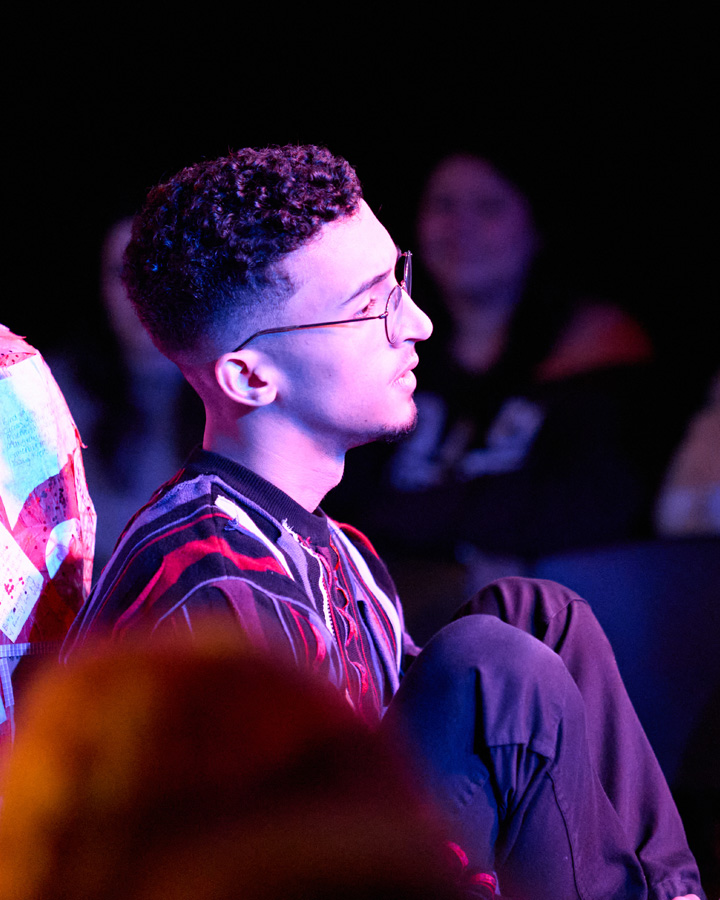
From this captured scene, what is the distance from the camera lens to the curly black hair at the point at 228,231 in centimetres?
101

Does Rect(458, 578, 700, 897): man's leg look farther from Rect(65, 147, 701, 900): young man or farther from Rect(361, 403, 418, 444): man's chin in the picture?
Rect(361, 403, 418, 444): man's chin

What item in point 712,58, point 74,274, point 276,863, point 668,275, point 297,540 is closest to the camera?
point 276,863

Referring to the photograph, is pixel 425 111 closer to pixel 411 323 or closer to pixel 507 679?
pixel 411 323

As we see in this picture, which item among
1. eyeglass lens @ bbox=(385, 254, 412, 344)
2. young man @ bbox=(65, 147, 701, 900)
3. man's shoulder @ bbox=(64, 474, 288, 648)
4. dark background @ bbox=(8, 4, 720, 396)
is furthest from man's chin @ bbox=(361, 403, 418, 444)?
dark background @ bbox=(8, 4, 720, 396)

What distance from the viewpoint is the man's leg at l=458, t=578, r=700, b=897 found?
0.94 meters

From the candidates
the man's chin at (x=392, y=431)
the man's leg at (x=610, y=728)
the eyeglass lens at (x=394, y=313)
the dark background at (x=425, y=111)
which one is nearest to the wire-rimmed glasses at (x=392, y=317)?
the eyeglass lens at (x=394, y=313)

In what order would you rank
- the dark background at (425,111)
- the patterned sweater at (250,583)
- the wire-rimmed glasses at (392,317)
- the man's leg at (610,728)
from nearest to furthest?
the patterned sweater at (250,583) → the man's leg at (610,728) → the wire-rimmed glasses at (392,317) → the dark background at (425,111)

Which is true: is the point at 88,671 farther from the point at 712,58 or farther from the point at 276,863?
the point at 712,58

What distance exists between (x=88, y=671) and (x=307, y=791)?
278mm

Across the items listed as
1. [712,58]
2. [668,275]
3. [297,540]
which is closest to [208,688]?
[297,540]

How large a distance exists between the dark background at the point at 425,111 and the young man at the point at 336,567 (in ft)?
2.71

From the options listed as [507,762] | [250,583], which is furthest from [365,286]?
[507,762]

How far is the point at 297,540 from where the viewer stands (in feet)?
3.35

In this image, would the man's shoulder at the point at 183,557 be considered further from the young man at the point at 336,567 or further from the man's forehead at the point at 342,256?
the man's forehead at the point at 342,256
